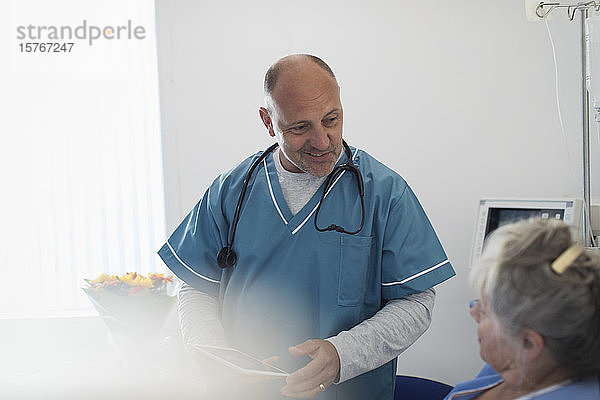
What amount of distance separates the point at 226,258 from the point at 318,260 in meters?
0.23

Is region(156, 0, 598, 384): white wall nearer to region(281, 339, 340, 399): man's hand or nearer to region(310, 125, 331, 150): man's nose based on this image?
region(310, 125, 331, 150): man's nose

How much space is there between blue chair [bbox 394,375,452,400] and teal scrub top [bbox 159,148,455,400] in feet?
2.31

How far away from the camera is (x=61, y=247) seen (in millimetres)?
2654

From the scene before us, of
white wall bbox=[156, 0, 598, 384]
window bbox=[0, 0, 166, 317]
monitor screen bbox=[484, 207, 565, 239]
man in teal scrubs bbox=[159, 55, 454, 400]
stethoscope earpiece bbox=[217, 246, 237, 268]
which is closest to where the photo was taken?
man in teal scrubs bbox=[159, 55, 454, 400]

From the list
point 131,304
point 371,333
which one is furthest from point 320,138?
point 131,304

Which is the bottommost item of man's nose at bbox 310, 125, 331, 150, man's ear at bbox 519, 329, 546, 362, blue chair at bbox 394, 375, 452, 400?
blue chair at bbox 394, 375, 452, 400

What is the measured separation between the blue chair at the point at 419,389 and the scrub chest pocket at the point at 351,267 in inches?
34.8

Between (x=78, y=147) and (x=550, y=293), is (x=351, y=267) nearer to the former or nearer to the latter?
(x=550, y=293)

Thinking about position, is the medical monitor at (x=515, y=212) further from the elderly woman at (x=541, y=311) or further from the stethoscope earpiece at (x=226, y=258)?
the elderly woman at (x=541, y=311)

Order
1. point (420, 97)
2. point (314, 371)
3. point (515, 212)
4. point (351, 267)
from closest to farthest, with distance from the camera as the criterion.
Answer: point (314, 371)
point (351, 267)
point (515, 212)
point (420, 97)

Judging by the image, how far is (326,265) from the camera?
1.49m

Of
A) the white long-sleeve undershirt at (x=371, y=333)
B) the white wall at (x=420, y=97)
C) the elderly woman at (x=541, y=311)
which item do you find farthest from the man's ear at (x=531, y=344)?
the white wall at (x=420, y=97)

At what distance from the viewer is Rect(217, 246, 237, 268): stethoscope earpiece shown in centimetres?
157

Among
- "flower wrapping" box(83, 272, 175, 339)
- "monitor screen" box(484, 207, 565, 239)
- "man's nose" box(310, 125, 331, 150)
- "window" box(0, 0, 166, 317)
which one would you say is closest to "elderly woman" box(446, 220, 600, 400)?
"man's nose" box(310, 125, 331, 150)
